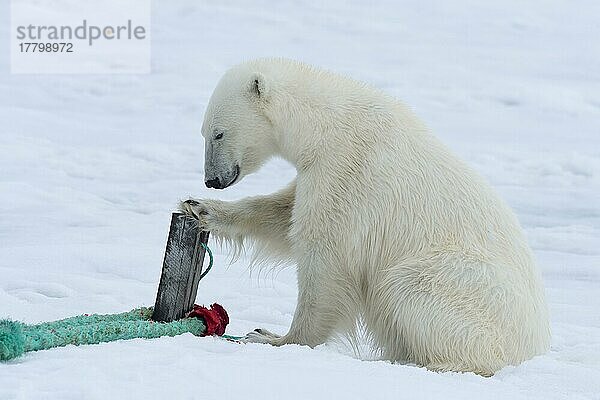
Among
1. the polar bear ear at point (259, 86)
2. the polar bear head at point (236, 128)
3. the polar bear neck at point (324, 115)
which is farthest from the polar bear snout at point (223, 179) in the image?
the polar bear ear at point (259, 86)

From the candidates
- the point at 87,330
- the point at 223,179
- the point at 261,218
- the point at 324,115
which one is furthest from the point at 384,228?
the point at 87,330

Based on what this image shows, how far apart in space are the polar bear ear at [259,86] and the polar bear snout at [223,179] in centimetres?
32

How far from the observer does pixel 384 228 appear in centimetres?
362

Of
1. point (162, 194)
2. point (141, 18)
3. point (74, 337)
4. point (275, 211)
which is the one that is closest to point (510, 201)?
point (162, 194)

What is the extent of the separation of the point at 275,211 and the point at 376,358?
74cm

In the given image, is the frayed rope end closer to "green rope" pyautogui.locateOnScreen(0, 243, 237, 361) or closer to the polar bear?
"green rope" pyautogui.locateOnScreen(0, 243, 237, 361)

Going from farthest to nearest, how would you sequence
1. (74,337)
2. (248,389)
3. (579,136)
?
(579,136), (74,337), (248,389)

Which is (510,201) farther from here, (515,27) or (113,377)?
(515,27)

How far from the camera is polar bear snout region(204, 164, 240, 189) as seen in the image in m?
3.99

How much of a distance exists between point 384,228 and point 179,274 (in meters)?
0.82

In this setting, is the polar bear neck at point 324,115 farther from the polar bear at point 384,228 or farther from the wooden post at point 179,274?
the wooden post at point 179,274

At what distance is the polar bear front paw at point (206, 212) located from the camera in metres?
3.88

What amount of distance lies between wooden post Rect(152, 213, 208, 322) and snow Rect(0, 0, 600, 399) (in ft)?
1.01

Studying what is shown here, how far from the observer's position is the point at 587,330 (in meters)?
4.40
